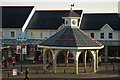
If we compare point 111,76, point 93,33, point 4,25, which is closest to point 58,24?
point 93,33

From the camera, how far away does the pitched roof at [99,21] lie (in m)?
57.9

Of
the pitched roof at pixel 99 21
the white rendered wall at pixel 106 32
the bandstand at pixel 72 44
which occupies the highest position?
the pitched roof at pixel 99 21

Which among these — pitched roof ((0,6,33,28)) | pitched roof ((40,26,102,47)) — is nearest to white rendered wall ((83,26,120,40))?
pitched roof ((0,6,33,28))

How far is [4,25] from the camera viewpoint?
58.6m

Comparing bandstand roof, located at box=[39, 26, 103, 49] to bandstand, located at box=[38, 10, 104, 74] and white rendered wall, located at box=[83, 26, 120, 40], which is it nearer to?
bandstand, located at box=[38, 10, 104, 74]

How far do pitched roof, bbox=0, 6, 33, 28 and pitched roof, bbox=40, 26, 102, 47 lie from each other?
1857 centimetres

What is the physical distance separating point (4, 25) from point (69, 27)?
66.5ft

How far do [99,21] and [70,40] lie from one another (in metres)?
21.3

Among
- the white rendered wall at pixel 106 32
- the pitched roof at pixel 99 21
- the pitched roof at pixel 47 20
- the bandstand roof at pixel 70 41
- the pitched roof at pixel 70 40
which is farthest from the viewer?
the pitched roof at pixel 47 20

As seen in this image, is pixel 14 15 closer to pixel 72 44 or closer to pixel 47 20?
pixel 47 20

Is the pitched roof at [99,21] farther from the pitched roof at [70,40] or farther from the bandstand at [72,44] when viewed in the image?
the pitched roof at [70,40]

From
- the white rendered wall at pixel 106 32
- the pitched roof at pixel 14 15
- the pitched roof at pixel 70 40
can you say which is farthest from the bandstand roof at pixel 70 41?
the pitched roof at pixel 14 15

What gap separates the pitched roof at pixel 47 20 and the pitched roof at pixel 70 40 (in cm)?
1680

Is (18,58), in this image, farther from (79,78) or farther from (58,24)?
(79,78)
